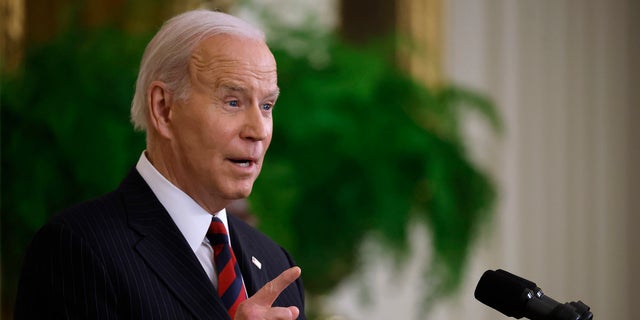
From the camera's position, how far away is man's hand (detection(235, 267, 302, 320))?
4.78 feet

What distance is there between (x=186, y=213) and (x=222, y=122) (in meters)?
0.17

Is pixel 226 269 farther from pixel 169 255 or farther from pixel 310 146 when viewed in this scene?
pixel 310 146

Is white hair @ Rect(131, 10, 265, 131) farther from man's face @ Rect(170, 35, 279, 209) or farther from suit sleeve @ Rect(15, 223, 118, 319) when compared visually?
suit sleeve @ Rect(15, 223, 118, 319)

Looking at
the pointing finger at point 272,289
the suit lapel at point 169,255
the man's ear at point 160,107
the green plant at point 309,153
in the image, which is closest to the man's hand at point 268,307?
the pointing finger at point 272,289

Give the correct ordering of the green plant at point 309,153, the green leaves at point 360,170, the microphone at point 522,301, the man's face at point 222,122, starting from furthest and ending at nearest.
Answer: the green leaves at point 360,170, the green plant at point 309,153, the man's face at point 222,122, the microphone at point 522,301

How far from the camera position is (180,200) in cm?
167

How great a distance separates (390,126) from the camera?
2.94 meters

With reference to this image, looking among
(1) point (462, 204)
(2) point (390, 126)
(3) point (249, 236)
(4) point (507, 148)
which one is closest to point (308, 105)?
(2) point (390, 126)

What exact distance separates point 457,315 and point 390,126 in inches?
83.3

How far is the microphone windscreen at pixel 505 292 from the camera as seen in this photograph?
146 centimetres

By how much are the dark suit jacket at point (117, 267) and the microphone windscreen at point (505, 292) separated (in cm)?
40

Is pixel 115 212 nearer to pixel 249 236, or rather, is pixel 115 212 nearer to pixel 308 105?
pixel 249 236

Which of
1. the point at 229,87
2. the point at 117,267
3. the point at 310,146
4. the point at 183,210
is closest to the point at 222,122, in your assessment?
the point at 229,87

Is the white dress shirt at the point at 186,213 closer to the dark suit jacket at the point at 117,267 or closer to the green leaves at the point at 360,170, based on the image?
the dark suit jacket at the point at 117,267
